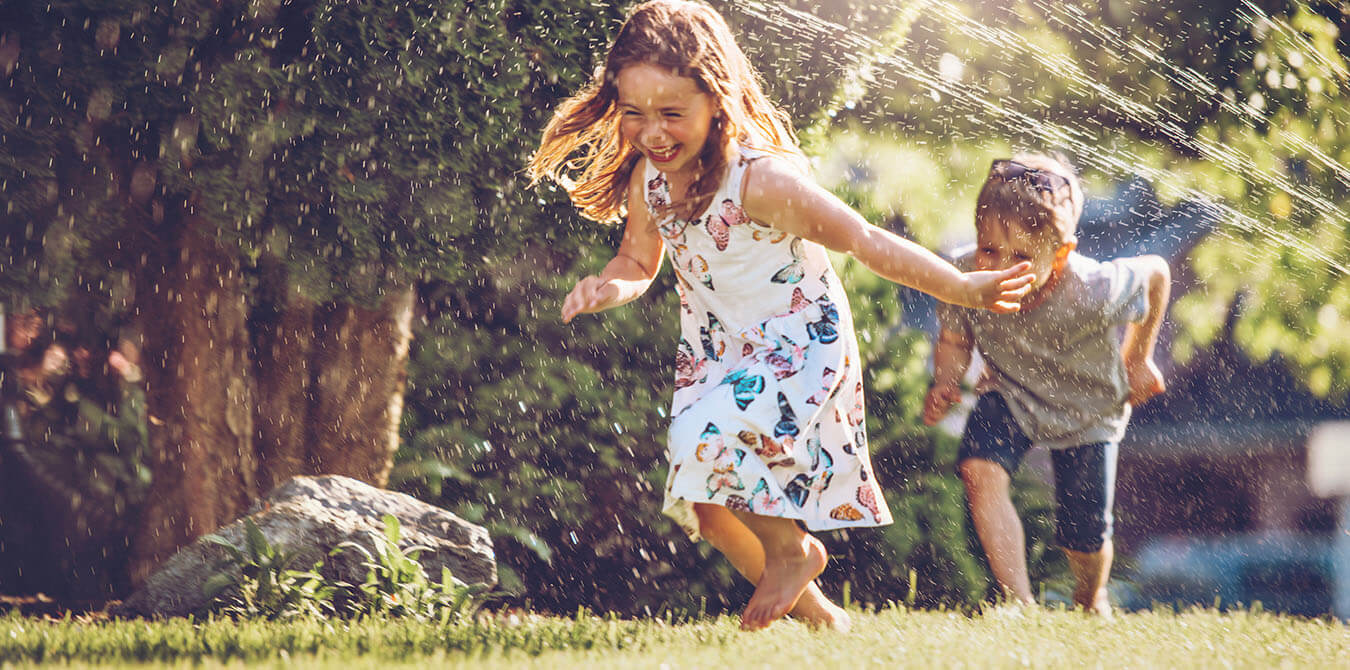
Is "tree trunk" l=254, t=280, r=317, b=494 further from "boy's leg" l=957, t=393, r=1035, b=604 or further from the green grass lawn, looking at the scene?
"boy's leg" l=957, t=393, r=1035, b=604

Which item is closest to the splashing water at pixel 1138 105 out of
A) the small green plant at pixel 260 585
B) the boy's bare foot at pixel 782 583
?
the boy's bare foot at pixel 782 583

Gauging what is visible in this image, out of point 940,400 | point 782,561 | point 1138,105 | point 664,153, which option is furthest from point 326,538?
point 1138,105

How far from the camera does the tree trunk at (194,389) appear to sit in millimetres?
4129

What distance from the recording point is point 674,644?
3088mm

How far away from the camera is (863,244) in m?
3.09

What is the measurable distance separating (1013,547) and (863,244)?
4.65ft

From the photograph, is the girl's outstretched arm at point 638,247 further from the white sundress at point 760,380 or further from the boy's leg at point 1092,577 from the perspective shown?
the boy's leg at point 1092,577

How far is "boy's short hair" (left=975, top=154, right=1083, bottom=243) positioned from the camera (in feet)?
13.1

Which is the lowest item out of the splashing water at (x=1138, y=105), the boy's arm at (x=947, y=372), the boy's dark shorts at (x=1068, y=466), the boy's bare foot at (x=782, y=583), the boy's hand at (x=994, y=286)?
the boy's bare foot at (x=782, y=583)

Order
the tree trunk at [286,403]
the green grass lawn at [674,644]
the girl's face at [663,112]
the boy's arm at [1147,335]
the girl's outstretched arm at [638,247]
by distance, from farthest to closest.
→ 1. the tree trunk at [286,403]
2. the boy's arm at [1147,335]
3. the girl's outstretched arm at [638,247]
4. the girl's face at [663,112]
5. the green grass lawn at [674,644]

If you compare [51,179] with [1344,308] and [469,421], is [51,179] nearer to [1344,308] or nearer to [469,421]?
[469,421]

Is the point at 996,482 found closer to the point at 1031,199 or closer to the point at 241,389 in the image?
the point at 1031,199

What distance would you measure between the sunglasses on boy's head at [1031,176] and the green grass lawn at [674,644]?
52.2 inches

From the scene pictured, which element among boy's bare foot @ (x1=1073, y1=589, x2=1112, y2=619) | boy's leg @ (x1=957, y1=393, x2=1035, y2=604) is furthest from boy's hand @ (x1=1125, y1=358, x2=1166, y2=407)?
boy's bare foot @ (x1=1073, y1=589, x2=1112, y2=619)
